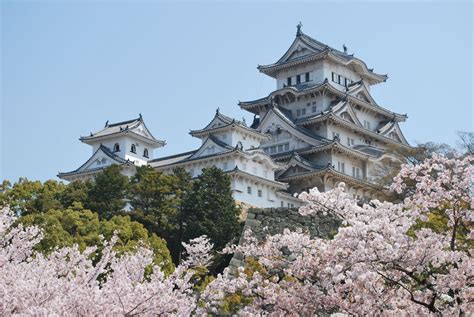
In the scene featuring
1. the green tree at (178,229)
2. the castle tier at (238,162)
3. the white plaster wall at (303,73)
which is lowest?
the green tree at (178,229)

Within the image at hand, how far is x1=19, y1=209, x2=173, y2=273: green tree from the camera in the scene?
86.4 feet

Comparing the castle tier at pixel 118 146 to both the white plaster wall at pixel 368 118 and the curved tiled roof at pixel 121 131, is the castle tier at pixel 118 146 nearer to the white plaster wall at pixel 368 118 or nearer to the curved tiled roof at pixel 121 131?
the curved tiled roof at pixel 121 131

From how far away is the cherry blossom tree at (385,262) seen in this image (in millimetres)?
9992

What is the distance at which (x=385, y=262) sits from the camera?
10.1m

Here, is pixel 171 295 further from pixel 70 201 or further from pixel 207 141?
pixel 207 141

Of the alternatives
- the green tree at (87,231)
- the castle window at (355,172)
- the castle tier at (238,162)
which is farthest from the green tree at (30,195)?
the castle window at (355,172)

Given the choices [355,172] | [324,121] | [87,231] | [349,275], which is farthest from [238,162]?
[349,275]

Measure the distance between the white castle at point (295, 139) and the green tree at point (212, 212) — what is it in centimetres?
1007

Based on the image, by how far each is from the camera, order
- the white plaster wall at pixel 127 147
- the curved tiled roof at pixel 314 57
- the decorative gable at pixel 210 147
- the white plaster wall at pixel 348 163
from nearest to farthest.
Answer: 1. the decorative gable at pixel 210 147
2. the white plaster wall at pixel 127 147
3. the white plaster wall at pixel 348 163
4. the curved tiled roof at pixel 314 57

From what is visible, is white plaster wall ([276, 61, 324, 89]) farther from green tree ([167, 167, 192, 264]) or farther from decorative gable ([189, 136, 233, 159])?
green tree ([167, 167, 192, 264])

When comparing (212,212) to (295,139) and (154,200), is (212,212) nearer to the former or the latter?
(154,200)

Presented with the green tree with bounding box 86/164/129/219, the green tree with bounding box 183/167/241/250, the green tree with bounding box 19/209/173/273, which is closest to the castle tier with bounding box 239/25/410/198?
the green tree with bounding box 183/167/241/250

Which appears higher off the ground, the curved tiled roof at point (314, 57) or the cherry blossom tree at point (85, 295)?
the curved tiled roof at point (314, 57)

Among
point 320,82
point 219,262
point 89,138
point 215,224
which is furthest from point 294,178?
point 219,262
